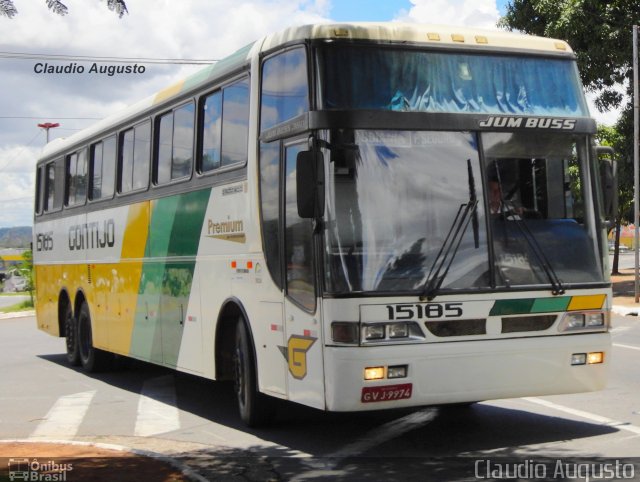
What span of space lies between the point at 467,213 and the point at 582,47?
2710cm

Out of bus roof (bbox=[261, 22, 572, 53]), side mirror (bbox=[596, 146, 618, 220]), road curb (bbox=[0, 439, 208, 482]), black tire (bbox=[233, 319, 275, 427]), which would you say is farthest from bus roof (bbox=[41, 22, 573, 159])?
road curb (bbox=[0, 439, 208, 482])

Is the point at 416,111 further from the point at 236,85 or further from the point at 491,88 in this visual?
the point at 236,85

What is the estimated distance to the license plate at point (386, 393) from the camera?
8.49 m

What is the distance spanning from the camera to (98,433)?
10.7 m

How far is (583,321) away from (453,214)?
147 centimetres

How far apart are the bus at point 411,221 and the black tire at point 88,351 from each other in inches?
255

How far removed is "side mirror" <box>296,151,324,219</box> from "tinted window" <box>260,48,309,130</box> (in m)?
0.62

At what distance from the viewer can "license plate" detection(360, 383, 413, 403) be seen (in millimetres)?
8492

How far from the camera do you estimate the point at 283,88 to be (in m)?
9.62

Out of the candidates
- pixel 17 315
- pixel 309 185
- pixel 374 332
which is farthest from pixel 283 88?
pixel 17 315

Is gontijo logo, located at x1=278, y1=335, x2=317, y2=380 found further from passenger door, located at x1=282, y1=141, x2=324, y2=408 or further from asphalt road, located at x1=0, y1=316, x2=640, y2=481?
asphalt road, located at x1=0, y1=316, x2=640, y2=481

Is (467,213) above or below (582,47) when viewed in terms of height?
below

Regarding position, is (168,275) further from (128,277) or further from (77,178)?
(77,178)

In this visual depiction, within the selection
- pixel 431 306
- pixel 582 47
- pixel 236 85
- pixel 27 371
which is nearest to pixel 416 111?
pixel 431 306
